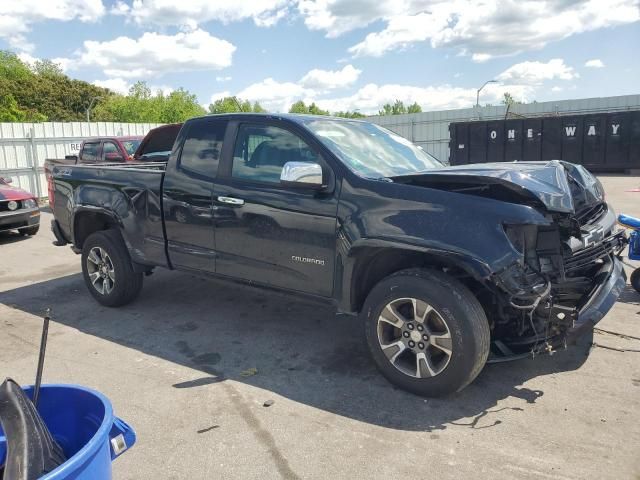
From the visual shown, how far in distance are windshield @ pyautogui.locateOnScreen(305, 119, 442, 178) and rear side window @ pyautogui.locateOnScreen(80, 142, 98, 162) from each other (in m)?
9.85

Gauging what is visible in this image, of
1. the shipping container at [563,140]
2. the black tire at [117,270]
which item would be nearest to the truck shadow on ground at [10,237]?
the black tire at [117,270]

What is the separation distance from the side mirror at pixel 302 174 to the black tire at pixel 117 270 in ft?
8.02

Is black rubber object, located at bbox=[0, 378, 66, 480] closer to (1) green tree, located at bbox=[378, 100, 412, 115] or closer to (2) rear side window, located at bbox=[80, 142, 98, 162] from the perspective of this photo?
(2) rear side window, located at bbox=[80, 142, 98, 162]

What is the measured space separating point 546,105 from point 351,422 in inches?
1116

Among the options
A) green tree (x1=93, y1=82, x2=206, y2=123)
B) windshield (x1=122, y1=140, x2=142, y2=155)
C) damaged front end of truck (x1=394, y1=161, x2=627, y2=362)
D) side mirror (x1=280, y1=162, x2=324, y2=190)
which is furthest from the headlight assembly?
green tree (x1=93, y1=82, x2=206, y2=123)

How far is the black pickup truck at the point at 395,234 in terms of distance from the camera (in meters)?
3.29

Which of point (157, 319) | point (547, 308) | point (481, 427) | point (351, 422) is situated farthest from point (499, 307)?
point (157, 319)

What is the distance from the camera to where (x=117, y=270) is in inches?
211

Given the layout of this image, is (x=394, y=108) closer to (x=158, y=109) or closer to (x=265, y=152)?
(x=158, y=109)

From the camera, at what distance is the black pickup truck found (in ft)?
10.8

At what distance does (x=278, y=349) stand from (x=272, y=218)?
114 centimetres

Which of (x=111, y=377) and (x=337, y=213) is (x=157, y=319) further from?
(x=337, y=213)

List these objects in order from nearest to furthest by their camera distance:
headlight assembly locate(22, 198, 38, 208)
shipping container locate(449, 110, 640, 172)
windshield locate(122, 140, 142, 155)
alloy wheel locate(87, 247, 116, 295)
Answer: alloy wheel locate(87, 247, 116, 295) < headlight assembly locate(22, 198, 38, 208) < windshield locate(122, 140, 142, 155) < shipping container locate(449, 110, 640, 172)

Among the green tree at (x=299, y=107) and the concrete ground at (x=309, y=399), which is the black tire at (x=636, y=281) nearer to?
the concrete ground at (x=309, y=399)
